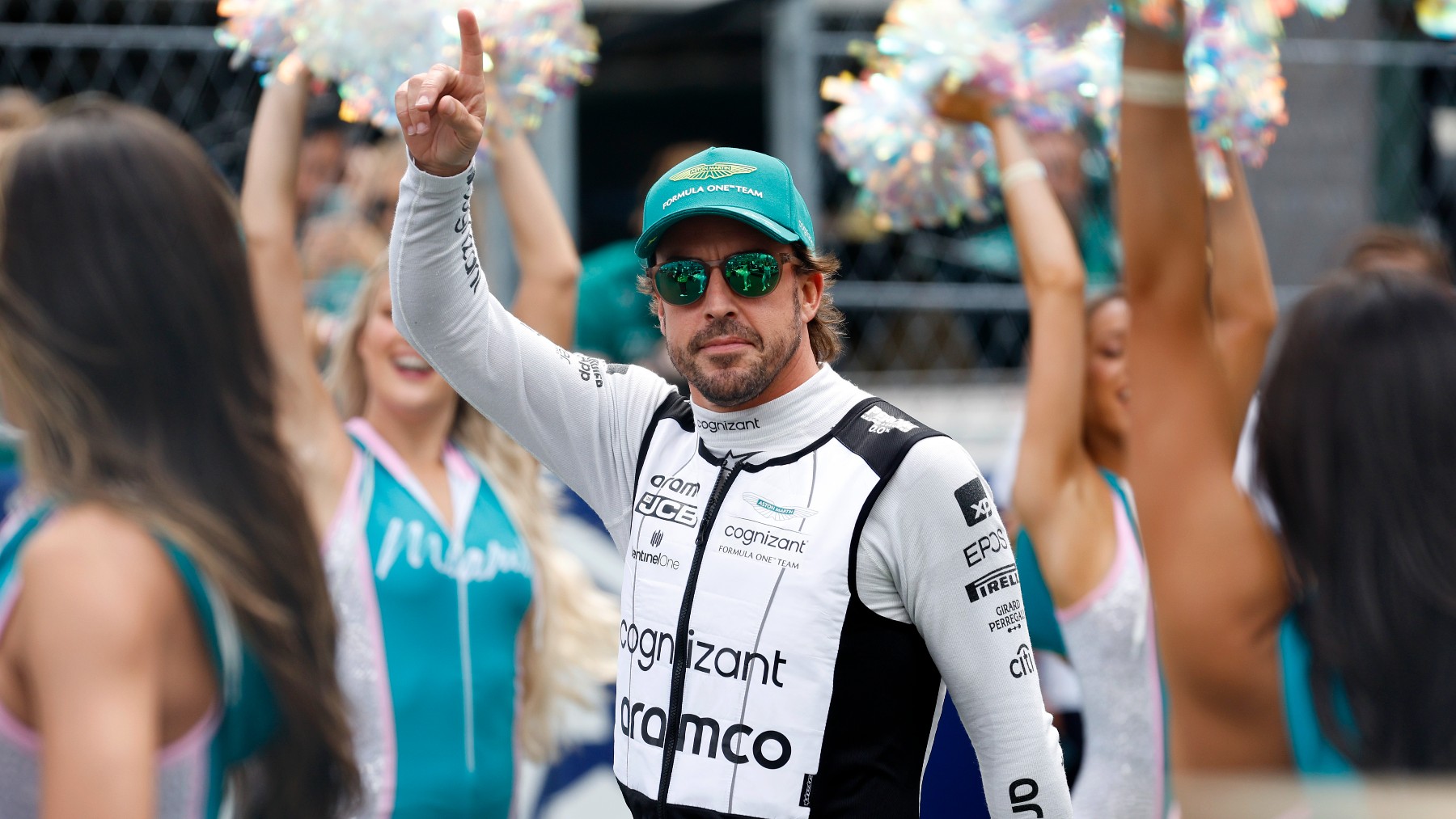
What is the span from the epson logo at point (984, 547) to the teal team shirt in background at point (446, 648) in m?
1.55

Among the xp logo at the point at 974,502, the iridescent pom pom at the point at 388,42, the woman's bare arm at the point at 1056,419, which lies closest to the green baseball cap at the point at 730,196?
the xp logo at the point at 974,502

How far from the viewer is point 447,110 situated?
2.32 metres

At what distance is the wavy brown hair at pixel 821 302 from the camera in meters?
2.54

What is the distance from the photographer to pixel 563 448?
2662 millimetres

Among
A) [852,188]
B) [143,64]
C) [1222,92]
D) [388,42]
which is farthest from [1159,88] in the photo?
[852,188]

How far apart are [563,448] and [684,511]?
12.7 inches

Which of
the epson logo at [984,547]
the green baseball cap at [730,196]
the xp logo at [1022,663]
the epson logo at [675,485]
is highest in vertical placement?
the green baseball cap at [730,196]

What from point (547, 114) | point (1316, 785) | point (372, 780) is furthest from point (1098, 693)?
point (547, 114)

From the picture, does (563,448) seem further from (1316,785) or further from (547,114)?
(547,114)

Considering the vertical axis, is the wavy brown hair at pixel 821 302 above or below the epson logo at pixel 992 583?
above

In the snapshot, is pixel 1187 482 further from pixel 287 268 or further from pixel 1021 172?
pixel 287 268

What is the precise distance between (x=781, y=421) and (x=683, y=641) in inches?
15.4

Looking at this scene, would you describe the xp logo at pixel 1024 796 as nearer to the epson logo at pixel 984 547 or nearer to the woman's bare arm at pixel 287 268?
the epson logo at pixel 984 547

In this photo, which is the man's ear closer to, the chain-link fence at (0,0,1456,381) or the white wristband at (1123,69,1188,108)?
the white wristband at (1123,69,1188,108)
